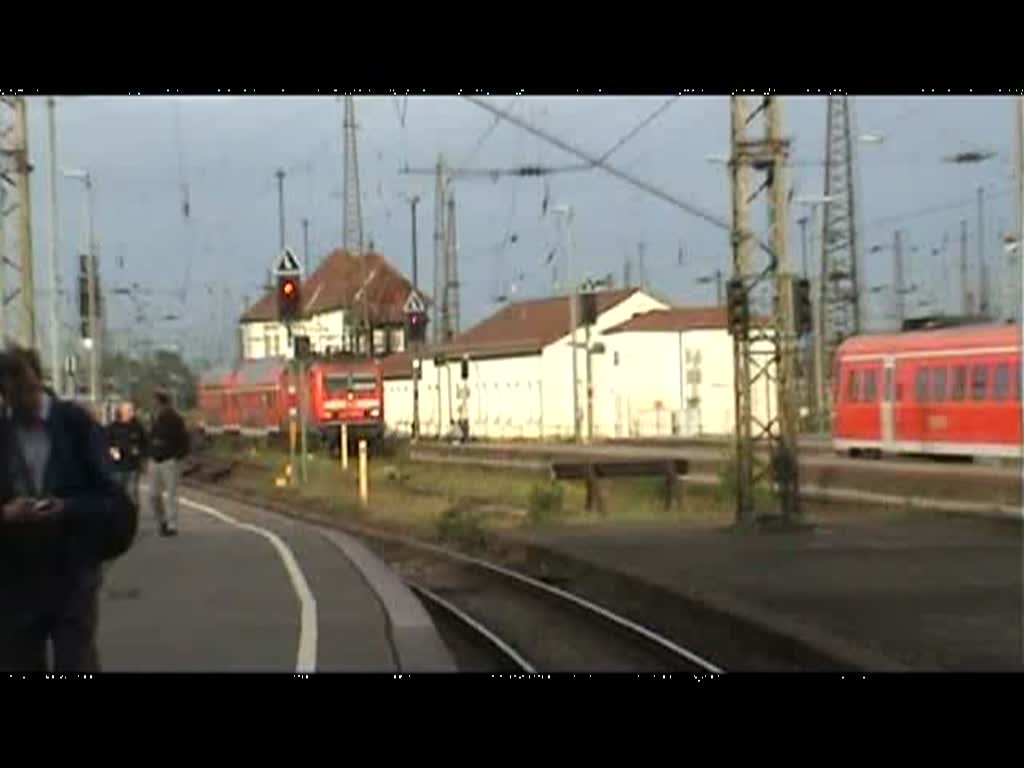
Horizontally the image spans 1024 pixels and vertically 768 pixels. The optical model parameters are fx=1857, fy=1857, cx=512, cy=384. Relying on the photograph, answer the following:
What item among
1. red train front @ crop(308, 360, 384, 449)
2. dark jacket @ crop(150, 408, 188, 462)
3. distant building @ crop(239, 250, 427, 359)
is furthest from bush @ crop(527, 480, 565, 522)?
red train front @ crop(308, 360, 384, 449)

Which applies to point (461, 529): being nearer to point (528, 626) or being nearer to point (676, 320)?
point (528, 626)

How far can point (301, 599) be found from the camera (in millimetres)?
15656

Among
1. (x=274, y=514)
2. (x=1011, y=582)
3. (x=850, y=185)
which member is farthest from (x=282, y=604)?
(x=850, y=185)

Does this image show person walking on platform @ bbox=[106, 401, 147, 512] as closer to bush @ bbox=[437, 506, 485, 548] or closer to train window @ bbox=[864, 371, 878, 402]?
bush @ bbox=[437, 506, 485, 548]

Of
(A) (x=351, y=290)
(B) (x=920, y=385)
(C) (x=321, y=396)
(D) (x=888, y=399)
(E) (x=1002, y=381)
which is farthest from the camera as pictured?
(C) (x=321, y=396)

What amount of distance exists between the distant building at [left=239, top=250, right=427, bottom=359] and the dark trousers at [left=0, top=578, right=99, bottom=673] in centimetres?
2915

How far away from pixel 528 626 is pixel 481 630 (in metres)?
1.24

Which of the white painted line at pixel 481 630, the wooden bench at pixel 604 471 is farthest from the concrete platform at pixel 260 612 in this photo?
the wooden bench at pixel 604 471

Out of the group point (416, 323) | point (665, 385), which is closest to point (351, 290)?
point (416, 323)

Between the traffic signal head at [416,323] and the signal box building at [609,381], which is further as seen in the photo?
the signal box building at [609,381]

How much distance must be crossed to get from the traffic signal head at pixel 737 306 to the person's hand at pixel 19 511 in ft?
60.8

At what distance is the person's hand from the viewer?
20.9 feet

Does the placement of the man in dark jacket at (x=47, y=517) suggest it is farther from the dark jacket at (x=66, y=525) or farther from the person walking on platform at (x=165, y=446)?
the person walking on platform at (x=165, y=446)

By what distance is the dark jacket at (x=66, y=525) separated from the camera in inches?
254
